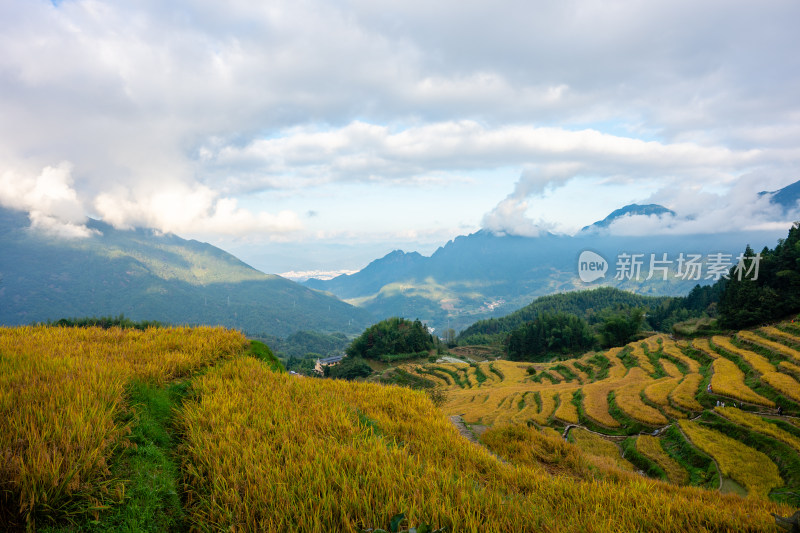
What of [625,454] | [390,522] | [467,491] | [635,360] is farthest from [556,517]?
[635,360]

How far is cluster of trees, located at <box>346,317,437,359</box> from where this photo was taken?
75.9 meters

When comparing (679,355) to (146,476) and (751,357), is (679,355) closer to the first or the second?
(751,357)

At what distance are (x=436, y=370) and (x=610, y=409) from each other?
3482cm

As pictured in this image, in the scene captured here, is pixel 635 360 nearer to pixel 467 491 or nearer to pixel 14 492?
pixel 467 491

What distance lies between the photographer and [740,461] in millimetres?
11359

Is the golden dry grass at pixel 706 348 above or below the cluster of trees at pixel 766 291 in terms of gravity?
below

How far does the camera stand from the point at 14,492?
254 cm

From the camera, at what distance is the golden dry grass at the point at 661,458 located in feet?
36.8

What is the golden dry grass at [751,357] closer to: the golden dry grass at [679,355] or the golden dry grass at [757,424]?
the golden dry grass at [679,355]

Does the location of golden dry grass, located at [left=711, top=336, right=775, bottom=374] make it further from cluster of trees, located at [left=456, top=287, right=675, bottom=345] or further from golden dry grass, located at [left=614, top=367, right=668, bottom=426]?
cluster of trees, located at [left=456, top=287, right=675, bottom=345]

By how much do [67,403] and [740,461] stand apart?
57.1ft

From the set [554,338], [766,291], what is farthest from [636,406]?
[554,338]

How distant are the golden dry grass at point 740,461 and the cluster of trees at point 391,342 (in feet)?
209

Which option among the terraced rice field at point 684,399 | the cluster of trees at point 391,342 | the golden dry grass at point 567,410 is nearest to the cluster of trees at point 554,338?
the cluster of trees at point 391,342
